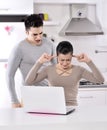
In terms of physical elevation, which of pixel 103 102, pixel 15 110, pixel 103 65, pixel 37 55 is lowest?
pixel 103 102

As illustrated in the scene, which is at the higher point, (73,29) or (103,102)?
(73,29)

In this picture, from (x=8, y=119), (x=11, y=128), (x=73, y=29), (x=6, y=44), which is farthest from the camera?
(x=73, y=29)

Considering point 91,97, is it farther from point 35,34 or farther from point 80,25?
point 35,34

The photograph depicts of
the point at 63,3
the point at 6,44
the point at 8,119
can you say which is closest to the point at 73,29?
the point at 63,3

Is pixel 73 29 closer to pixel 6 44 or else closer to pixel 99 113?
pixel 6 44

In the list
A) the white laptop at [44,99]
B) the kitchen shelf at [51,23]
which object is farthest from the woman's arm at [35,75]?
the kitchen shelf at [51,23]

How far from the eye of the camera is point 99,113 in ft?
7.06

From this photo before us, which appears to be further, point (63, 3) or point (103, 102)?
point (63, 3)

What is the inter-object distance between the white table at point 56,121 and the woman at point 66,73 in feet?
1.14

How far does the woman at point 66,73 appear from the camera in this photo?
2.50 meters

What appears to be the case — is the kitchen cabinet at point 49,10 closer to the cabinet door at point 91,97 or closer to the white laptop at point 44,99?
the cabinet door at point 91,97

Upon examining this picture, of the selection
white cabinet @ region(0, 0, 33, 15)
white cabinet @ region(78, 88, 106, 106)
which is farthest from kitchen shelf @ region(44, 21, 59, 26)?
white cabinet @ region(78, 88, 106, 106)

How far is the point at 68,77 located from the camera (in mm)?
2514

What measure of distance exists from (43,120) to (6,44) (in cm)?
218
